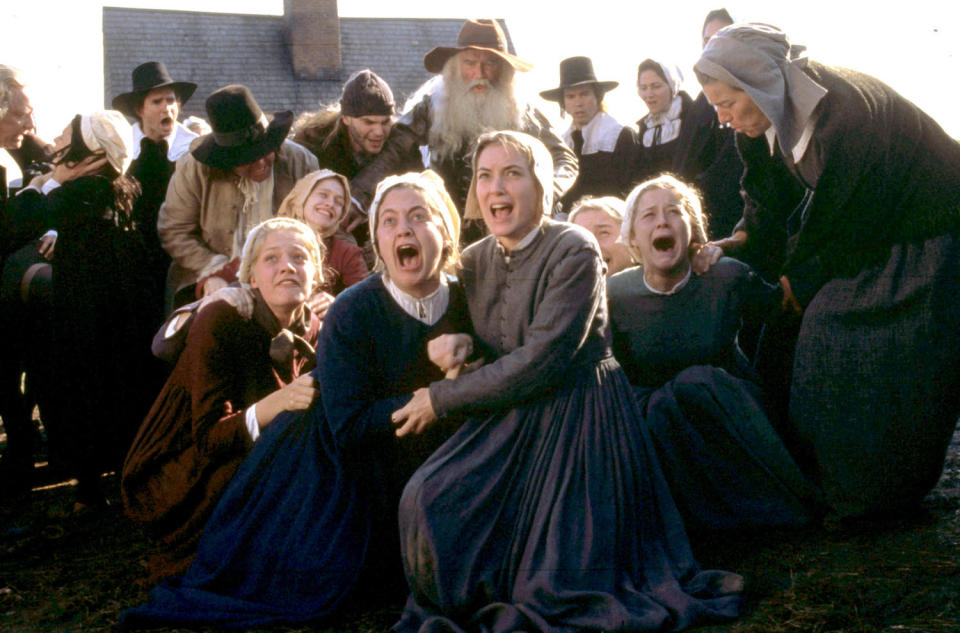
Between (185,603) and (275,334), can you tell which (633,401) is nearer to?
(275,334)

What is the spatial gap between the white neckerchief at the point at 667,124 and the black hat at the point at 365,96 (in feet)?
6.60

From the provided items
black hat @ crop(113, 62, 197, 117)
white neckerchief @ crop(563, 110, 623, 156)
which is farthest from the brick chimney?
white neckerchief @ crop(563, 110, 623, 156)

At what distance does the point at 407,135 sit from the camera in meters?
6.20

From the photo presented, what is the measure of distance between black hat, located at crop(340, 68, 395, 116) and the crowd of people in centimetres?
80

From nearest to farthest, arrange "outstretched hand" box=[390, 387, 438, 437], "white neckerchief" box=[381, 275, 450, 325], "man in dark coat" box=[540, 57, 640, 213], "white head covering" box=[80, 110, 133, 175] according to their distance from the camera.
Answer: "outstretched hand" box=[390, 387, 438, 437]
"white neckerchief" box=[381, 275, 450, 325]
"white head covering" box=[80, 110, 133, 175]
"man in dark coat" box=[540, 57, 640, 213]

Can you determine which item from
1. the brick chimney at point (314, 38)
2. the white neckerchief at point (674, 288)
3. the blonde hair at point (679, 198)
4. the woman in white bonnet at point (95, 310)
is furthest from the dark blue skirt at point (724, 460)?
the brick chimney at point (314, 38)

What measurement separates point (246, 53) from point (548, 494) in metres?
20.0

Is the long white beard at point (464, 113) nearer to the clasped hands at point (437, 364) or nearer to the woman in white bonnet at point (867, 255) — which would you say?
the woman in white bonnet at point (867, 255)

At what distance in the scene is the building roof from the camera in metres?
20.4

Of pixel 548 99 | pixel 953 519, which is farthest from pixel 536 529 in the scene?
pixel 548 99

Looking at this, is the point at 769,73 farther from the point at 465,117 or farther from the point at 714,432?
the point at 465,117

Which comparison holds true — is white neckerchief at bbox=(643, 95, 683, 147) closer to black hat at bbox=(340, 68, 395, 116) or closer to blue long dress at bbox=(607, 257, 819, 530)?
black hat at bbox=(340, 68, 395, 116)

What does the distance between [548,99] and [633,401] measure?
442cm

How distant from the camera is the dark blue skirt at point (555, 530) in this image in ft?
10.4
